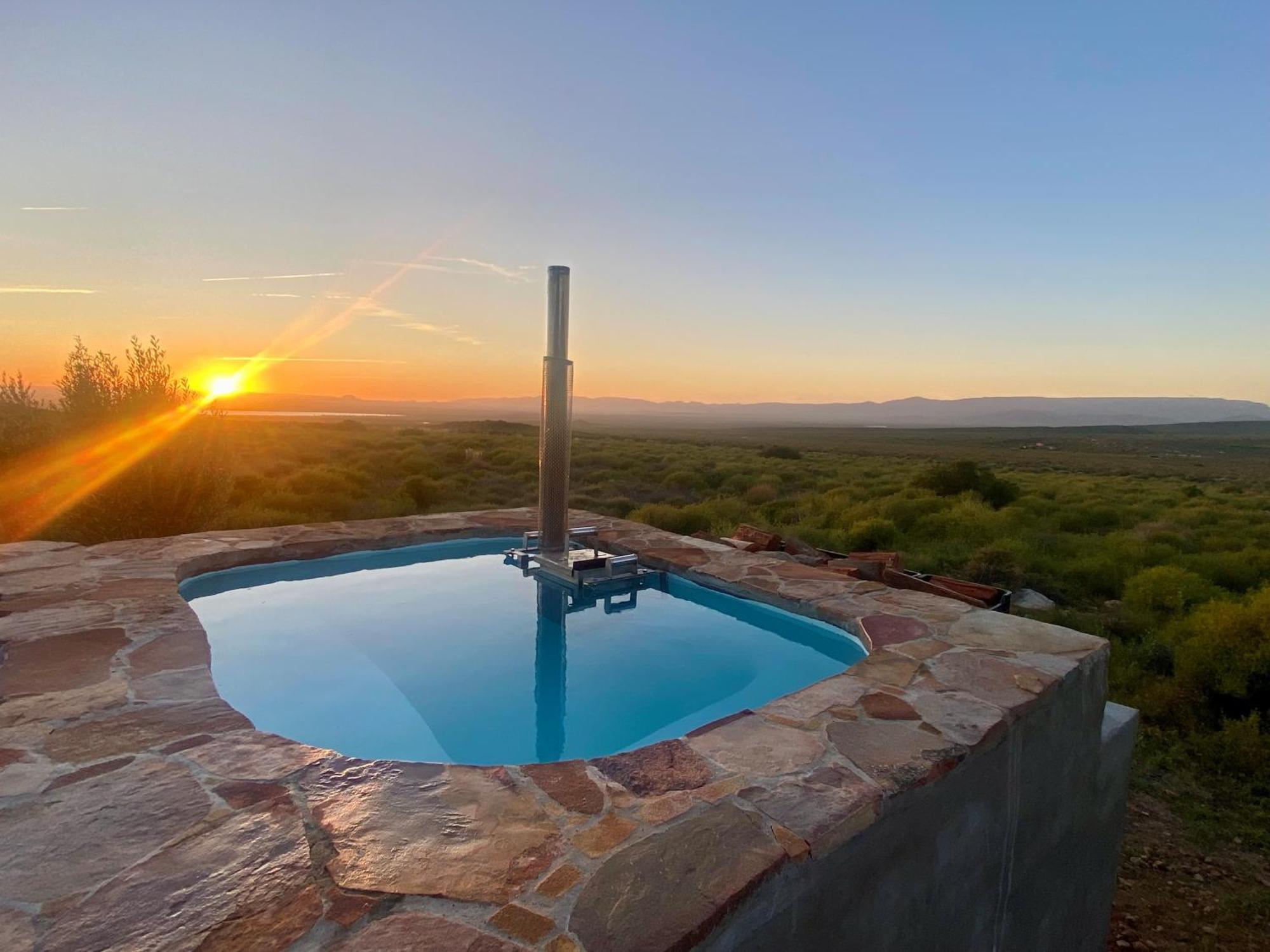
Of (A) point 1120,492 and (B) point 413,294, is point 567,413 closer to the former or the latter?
(B) point 413,294

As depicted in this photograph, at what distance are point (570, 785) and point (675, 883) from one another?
0.56m

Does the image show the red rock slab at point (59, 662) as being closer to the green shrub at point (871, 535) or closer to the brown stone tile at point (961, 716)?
the brown stone tile at point (961, 716)

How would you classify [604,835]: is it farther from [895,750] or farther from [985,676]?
[985,676]

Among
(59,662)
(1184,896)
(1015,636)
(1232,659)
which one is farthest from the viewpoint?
(1232,659)

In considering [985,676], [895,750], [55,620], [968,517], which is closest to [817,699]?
[895,750]

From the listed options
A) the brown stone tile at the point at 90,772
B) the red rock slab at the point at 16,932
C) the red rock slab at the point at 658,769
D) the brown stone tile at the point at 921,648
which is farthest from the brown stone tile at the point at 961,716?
the brown stone tile at the point at 90,772

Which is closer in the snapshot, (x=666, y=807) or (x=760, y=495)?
(x=666, y=807)

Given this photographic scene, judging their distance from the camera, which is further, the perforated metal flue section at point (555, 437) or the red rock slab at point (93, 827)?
the perforated metal flue section at point (555, 437)

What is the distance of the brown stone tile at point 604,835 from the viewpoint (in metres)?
1.67

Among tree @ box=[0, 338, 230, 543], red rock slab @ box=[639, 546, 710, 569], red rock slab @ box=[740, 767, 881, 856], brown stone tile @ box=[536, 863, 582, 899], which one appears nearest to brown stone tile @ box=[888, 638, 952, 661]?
red rock slab @ box=[740, 767, 881, 856]

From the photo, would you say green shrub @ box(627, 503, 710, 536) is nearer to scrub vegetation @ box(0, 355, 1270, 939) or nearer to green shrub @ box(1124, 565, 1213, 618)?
scrub vegetation @ box(0, 355, 1270, 939)

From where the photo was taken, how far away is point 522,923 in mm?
1406

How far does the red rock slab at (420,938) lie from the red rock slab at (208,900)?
0.45 feet

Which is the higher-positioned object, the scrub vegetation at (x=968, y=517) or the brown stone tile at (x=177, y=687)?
the brown stone tile at (x=177, y=687)
